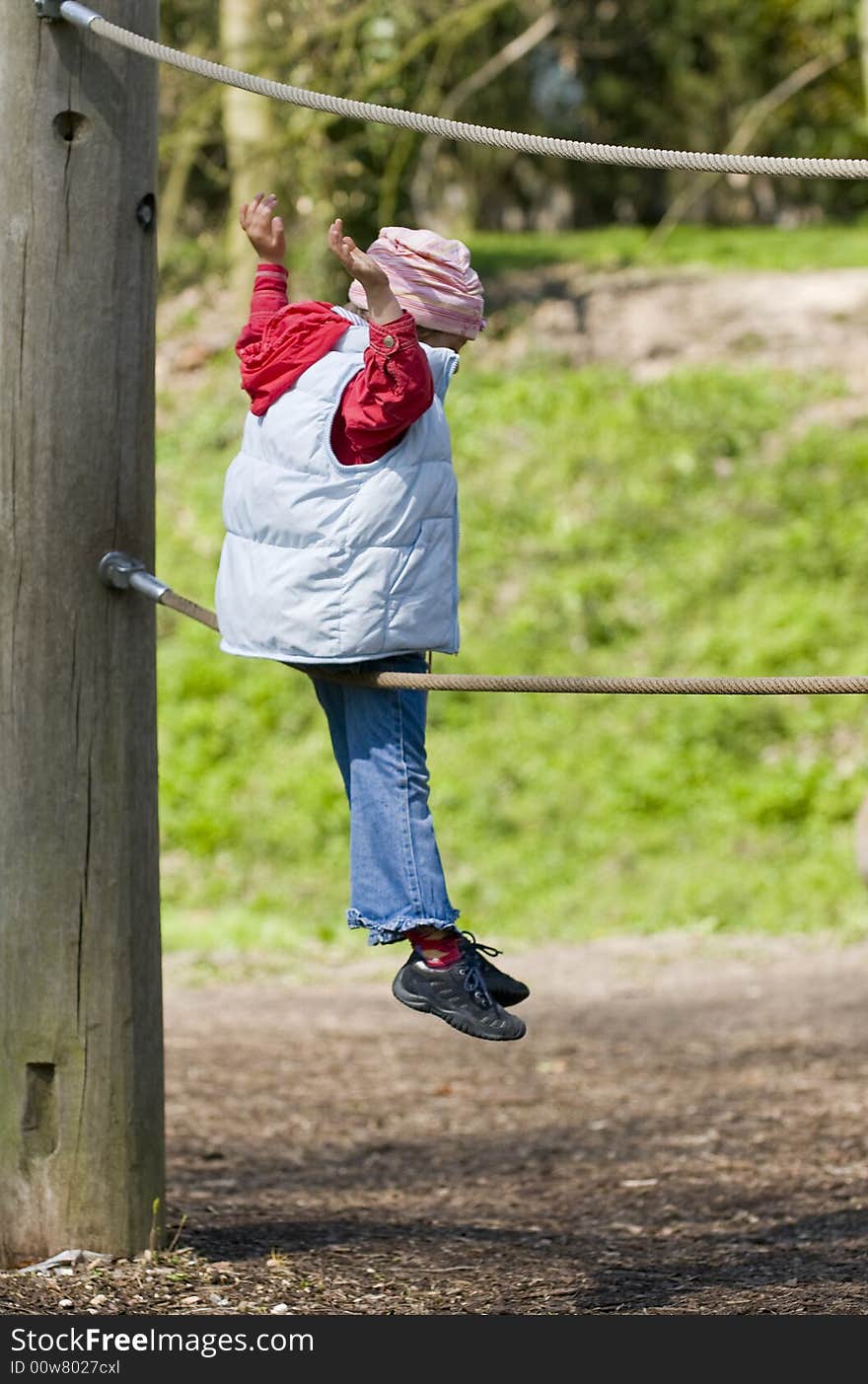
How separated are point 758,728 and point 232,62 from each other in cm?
554

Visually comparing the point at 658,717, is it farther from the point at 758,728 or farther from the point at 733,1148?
the point at 733,1148

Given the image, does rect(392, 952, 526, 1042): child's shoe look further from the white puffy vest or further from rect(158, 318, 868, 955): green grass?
rect(158, 318, 868, 955): green grass

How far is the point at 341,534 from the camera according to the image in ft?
9.90

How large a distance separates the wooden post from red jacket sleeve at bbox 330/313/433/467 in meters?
0.74

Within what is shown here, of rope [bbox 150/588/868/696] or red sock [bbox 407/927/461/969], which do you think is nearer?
rope [bbox 150/588/868/696]

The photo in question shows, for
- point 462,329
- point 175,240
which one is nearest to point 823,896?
point 462,329

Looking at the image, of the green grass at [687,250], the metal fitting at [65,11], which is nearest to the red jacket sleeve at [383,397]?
the metal fitting at [65,11]

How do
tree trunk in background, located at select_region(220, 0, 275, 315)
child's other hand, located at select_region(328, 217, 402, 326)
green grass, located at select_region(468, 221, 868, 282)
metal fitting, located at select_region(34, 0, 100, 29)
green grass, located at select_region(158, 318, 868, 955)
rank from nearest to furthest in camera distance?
child's other hand, located at select_region(328, 217, 402, 326), metal fitting, located at select_region(34, 0, 100, 29), green grass, located at select_region(158, 318, 868, 955), tree trunk in background, located at select_region(220, 0, 275, 315), green grass, located at select_region(468, 221, 868, 282)

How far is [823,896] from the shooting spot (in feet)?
29.4

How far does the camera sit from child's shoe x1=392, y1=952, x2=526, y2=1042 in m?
3.09

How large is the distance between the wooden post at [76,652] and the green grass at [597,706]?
16.4 ft

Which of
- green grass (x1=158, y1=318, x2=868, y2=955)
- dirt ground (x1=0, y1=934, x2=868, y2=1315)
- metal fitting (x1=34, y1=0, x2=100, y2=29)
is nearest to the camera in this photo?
metal fitting (x1=34, y1=0, x2=100, y2=29)

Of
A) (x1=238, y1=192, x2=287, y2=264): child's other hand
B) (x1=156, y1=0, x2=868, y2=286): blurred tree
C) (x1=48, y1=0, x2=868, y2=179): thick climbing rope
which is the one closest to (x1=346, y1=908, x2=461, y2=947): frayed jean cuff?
(x1=238, y1=192, x2=287, y2=264): child's other hand

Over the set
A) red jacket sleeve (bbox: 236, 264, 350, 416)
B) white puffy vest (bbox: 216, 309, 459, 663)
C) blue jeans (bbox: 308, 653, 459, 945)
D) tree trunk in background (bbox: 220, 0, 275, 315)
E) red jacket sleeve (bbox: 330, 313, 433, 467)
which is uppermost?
tree trunk in background (bbox: 220, 0, 275, 315)
